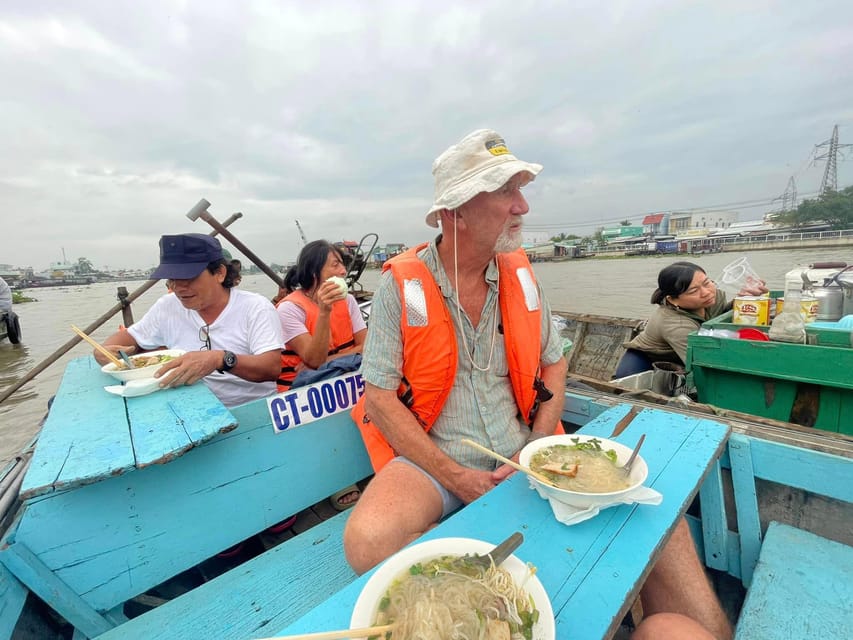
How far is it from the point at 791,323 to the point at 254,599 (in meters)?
3.28

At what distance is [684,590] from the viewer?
4.07ft

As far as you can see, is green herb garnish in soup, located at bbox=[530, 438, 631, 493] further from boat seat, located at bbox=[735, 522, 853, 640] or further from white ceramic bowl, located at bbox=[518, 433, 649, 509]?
boat seat, located at bbox=[735, 522, 853, 640]

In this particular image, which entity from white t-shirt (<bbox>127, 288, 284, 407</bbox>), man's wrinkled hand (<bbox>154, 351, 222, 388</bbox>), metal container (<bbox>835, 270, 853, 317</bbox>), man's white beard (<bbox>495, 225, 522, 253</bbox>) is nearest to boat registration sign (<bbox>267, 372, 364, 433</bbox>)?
man's wrinkled hand (<bbox>154, 351, 222, 388</bbox>)

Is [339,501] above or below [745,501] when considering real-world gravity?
below

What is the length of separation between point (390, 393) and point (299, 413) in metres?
0.64

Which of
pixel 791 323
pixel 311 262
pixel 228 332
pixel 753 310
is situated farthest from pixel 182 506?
pixel 753 310

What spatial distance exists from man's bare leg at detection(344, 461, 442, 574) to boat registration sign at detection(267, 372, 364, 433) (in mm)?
630

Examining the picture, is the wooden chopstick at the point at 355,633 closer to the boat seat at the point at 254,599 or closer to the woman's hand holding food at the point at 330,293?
the boat seat at the point at 254,599

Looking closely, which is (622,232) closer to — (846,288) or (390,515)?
(846,288)

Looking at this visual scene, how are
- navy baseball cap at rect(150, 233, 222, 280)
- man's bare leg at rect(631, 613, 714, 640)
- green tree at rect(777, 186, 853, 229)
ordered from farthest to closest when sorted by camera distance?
1. green tree at rect(777, 186, 853, 229)
2. navy baseball cap at rect(150, 233, 222, 280)
3. man's bare leg at rect(631, 613, 714, 640)

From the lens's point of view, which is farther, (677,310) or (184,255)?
(677,310)

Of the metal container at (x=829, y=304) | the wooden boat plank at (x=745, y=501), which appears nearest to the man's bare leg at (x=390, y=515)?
the wooden boat plank at (x=745, y=501)

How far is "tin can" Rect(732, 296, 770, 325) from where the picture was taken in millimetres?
2748

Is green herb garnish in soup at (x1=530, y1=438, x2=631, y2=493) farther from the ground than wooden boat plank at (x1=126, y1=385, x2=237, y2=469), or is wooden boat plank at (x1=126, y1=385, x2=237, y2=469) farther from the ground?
wooden boat plank at (x1=126, y1=385, x2=237, y2=469)
